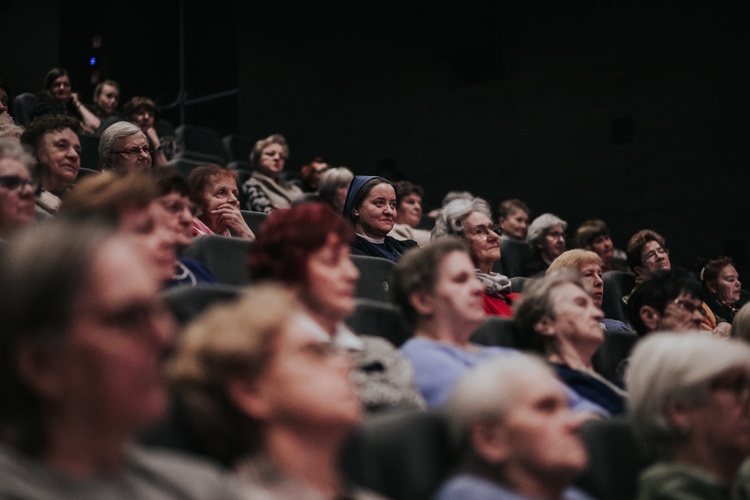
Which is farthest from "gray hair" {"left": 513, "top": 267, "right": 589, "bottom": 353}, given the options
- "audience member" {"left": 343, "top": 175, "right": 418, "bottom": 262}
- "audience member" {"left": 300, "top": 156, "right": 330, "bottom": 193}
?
"audience member" {"left": 300, "top": 156, "right": 330, "bottom": 193}

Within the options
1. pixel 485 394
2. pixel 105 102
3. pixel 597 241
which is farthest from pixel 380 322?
pixel 105 102

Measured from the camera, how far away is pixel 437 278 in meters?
1.32

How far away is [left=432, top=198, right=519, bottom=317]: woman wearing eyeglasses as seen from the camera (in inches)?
75.4

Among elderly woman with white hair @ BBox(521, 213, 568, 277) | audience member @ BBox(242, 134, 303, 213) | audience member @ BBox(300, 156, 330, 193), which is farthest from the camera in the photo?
audience member @ BBox(300, 156, 330, 193)

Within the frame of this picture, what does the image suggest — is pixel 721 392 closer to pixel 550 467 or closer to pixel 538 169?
pixel 550 467

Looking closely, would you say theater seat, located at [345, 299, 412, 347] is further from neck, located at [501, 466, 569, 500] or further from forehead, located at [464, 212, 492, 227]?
forehead, located at [464, 212, 492, 227]

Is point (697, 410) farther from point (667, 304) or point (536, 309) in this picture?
point (667, 304)

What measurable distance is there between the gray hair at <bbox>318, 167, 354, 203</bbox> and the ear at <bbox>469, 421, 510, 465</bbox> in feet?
4.86

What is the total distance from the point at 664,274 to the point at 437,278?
1.95ft

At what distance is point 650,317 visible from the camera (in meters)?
1.73

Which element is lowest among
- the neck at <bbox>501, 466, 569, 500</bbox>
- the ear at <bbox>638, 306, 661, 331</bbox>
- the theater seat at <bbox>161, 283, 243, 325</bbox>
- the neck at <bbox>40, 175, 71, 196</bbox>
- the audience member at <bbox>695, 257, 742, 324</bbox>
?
the audience member at <bbox>695, 257, 742, 324</bbox>

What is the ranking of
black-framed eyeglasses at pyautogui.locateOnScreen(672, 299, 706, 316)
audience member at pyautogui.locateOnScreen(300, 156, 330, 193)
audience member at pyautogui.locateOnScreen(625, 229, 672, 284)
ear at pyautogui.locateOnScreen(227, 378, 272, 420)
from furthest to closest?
audience member at pyautogui.locateOnScreen(300, 156, 330, 193)
audience member at pyautogui.locateOnScreen(625, 229, 672, 284)
black-framed eyeglasses at pyautogui.locateOnScreen(672, 299, 706, 316)
ear at pyautogui.locateOnScreen(227, 378, 272, 420)

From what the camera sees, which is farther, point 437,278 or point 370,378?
point 437,278

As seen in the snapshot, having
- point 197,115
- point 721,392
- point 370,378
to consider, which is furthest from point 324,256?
point 197,115
